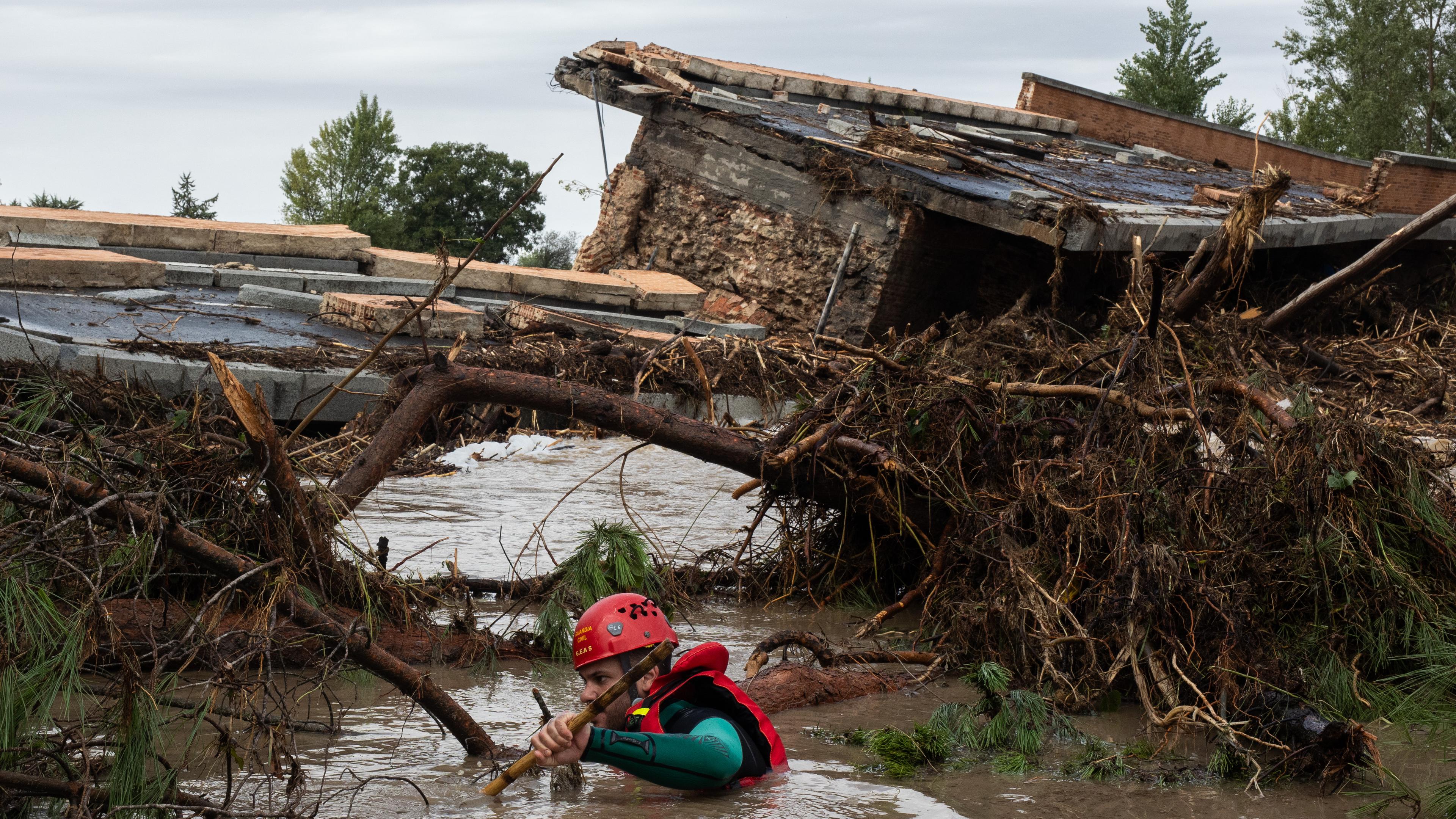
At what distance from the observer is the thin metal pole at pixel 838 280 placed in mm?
12016

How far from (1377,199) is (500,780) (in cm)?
1469

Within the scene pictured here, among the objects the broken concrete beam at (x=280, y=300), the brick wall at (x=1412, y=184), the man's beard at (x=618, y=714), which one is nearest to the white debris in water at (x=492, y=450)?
the broken concrete beam at (x=280, y=300)

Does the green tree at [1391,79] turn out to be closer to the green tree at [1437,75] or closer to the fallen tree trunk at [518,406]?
the green tree at [1437,75]

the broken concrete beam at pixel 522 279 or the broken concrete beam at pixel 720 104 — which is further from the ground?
the broken concrete beam at pixel 720 104

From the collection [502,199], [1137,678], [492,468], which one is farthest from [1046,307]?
[502,199]

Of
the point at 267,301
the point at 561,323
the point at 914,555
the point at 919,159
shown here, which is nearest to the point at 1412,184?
the point at 919,159

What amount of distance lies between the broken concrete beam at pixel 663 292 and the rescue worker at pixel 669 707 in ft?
31.1

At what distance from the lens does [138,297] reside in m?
10.5

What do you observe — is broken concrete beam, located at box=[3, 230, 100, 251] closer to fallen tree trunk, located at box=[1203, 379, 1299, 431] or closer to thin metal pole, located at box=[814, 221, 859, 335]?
thin metal pole, located at box=[814, 221, 859, 335]

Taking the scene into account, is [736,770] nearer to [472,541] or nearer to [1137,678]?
[1137,678]

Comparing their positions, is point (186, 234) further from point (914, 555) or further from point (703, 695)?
point (703, 695)

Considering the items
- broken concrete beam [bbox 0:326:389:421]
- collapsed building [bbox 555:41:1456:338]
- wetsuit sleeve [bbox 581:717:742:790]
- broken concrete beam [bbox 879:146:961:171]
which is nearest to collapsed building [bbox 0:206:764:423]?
broken concrete beam [bbox 0:326:389:421]

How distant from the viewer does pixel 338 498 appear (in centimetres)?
439

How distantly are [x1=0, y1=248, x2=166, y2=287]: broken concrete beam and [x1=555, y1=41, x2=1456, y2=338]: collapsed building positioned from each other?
16.7 ft
